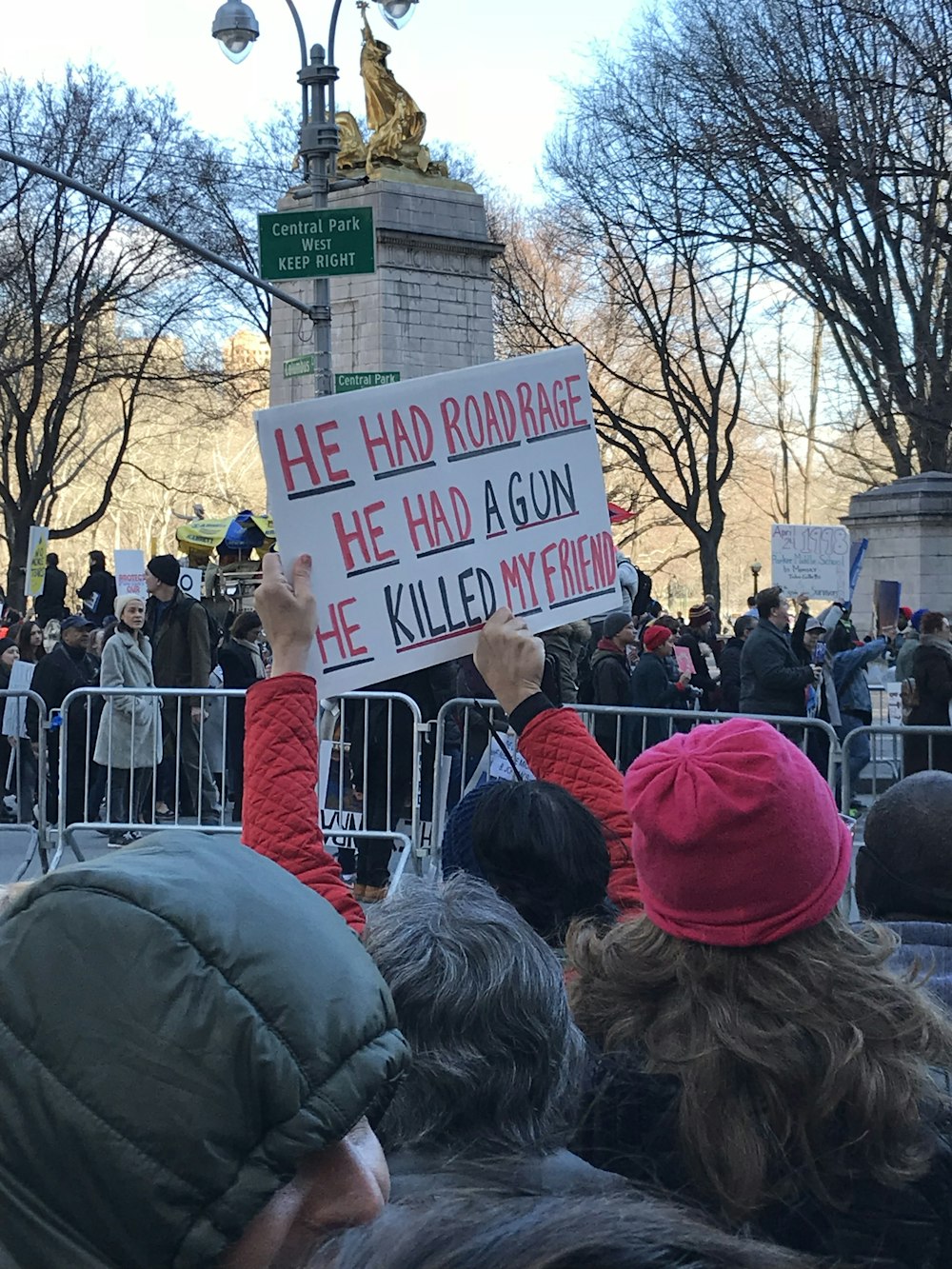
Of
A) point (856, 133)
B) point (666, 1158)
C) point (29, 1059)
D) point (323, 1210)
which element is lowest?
point (666, 1158)

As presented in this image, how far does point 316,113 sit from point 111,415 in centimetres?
4783

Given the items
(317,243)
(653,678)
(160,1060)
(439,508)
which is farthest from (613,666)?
(160,1060)

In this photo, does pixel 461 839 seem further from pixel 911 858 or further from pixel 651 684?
pixel 651 684

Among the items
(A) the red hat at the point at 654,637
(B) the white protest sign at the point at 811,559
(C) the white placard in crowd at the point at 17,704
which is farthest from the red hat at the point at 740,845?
(B) the white protest sign at the point at 811,559

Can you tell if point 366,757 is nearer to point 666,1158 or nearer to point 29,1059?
point 666,1158

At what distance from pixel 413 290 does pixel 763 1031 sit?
25878 millimetres

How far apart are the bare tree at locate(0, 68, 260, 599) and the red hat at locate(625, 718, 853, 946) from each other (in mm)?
35699

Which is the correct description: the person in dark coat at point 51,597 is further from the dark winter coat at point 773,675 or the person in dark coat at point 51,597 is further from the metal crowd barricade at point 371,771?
the metal crowd barricade at point 371,771

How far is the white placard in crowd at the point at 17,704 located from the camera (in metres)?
11.0

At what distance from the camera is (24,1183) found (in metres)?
1.11

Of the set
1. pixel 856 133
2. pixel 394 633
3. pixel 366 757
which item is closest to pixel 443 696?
pixel 366 757

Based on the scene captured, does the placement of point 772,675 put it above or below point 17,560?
below

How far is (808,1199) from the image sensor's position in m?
2.14

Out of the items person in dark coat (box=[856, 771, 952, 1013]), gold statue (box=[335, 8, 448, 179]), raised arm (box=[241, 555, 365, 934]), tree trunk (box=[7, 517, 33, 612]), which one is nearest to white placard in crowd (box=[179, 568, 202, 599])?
gold statue (box=[335, 8, 448, 179])
